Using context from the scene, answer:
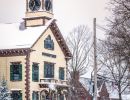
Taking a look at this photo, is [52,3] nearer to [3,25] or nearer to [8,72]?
[3,25]

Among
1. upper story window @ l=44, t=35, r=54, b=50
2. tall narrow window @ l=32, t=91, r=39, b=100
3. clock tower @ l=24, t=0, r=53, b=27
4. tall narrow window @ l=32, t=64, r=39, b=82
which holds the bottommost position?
tall narrow window @ l=32, t=91, r=39, b=100

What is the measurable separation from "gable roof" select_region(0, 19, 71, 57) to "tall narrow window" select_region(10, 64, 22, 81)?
2.03 m

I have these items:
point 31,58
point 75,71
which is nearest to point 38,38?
point 31,58

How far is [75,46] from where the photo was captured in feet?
262

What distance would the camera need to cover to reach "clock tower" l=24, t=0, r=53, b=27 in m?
60.9

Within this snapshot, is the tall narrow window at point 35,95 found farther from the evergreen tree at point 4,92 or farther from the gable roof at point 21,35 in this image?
the gable roof at point 21,35

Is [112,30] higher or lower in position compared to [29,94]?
higher

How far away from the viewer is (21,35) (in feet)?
196

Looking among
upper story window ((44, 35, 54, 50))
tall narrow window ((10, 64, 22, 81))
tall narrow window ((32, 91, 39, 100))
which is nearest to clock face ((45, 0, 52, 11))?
upper story window ((44, 35, 54, 50))

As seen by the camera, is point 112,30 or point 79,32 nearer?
point 112,30

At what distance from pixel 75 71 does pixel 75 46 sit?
219 inches

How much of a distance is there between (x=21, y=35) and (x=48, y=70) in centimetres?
505

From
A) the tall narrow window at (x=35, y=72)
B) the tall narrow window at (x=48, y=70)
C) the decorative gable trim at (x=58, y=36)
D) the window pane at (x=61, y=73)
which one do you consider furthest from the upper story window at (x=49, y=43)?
the window pane at (x=61, y=73)

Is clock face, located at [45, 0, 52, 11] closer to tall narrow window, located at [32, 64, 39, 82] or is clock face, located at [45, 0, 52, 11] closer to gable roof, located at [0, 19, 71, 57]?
gable roof, located at [0, 19, 71, 57]
